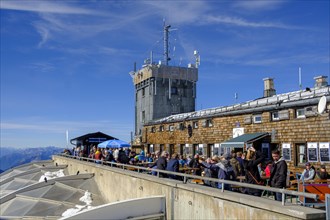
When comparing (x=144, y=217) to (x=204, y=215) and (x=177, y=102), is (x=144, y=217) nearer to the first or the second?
(x=204, y=215)

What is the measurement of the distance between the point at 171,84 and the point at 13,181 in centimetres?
2563

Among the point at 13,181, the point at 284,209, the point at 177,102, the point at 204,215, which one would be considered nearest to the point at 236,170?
the point at 204,215

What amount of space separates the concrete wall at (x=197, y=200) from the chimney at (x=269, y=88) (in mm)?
A: 14804

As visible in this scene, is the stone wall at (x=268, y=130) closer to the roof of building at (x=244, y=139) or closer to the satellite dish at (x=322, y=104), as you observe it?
the roof of building at (x=244, y=139)

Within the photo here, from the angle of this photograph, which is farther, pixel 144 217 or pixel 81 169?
pixel 81 169

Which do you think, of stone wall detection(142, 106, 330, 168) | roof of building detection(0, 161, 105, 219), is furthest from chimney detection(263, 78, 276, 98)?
roof of building detection(0, 161, 105, 219)

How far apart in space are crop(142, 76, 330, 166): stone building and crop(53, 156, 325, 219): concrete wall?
25.0 feet

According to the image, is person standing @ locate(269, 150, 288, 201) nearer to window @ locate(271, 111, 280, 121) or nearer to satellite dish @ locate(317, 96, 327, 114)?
satellite dish @ locate(317, 96, 327, 114)

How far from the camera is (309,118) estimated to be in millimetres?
17703

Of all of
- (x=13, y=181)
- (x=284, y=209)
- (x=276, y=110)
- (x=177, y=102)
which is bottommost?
(x=13, y=181)

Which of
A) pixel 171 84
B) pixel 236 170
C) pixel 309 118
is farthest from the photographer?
pixel 171 84

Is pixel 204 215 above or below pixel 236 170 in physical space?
below

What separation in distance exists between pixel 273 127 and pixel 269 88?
849cm

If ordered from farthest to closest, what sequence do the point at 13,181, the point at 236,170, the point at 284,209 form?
the point at 13,181, the point at 236,170, the point at 284,209
